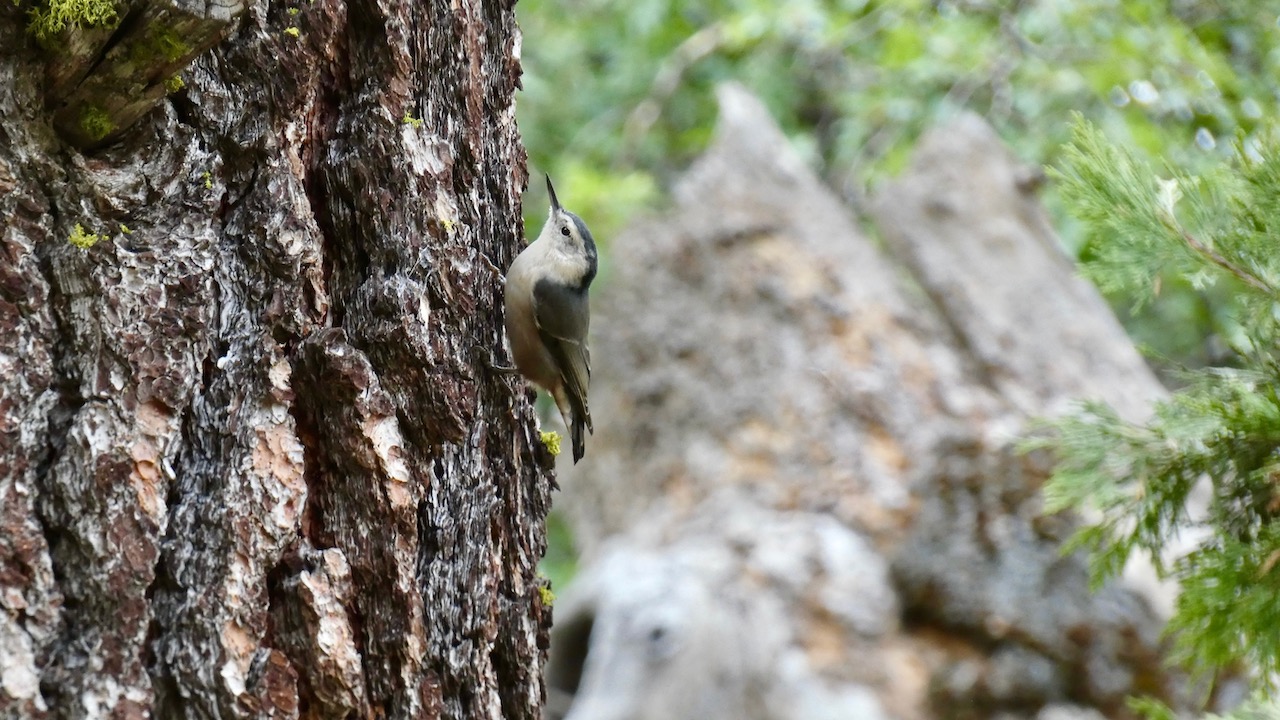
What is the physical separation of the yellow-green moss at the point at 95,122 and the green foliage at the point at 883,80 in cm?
349

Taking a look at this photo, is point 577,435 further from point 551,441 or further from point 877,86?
point 877,86

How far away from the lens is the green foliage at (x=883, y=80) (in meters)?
5.57

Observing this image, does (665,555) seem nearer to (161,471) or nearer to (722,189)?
(722,189)

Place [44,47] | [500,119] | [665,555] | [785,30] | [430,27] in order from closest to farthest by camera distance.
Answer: [44,47], [430,27], [500,119], [665,555], [785,30]

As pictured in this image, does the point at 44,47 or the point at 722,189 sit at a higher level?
the point at 722,189

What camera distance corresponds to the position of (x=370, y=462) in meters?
1.68

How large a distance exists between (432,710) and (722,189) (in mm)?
4002

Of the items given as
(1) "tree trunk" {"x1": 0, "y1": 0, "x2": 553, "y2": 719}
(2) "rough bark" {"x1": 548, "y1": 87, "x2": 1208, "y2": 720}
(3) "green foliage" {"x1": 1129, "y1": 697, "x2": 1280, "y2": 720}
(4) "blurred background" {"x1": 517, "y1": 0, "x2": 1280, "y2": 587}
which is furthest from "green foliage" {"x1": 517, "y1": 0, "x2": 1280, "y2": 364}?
(3) "green foliage" {"x1": 1129, "y1": 697, "x2": 1280, "y2": 720}

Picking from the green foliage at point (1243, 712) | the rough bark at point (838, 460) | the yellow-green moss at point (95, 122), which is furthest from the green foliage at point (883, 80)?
the yellow-green moss at point (95, 122)

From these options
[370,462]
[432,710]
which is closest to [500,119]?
[370,462]

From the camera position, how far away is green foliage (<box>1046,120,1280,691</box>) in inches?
69.1

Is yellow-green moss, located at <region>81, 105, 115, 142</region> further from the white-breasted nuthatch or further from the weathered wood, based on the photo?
the white-breasted nuthatch

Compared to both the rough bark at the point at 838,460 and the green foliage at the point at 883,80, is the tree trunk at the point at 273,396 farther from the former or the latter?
the green foliage at the point at 883,80

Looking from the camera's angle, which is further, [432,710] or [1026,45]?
[1026,45]
